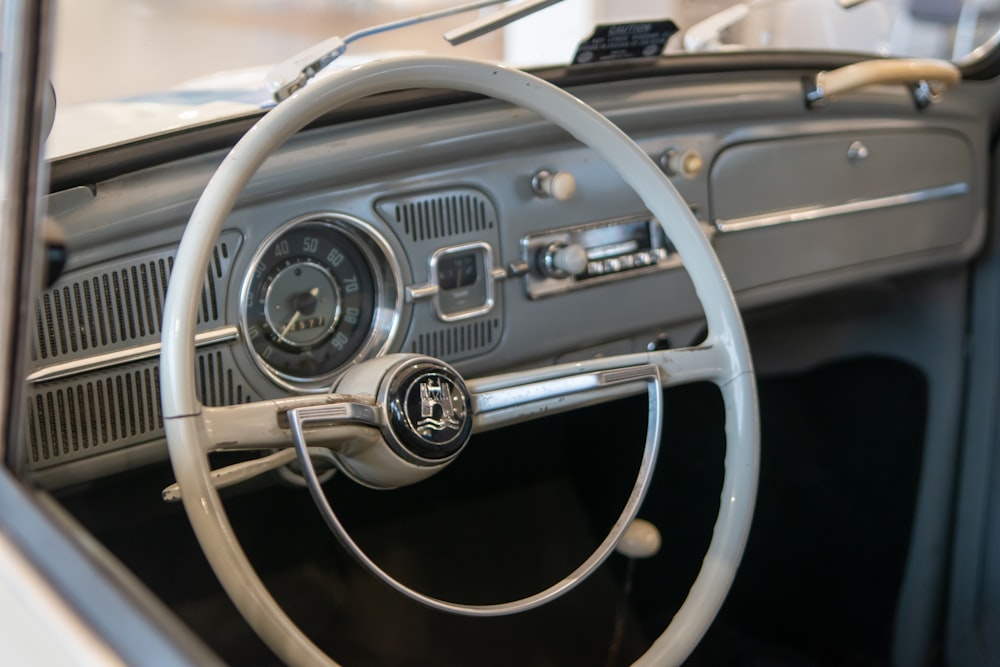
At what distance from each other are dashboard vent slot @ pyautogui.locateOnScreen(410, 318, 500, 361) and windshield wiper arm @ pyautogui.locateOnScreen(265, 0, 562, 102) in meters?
0.33

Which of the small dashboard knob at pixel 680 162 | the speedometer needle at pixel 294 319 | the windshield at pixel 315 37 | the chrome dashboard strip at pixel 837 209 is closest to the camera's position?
the speedometer needle at pixel 294 319

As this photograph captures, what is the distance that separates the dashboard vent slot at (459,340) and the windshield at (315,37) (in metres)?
0.34

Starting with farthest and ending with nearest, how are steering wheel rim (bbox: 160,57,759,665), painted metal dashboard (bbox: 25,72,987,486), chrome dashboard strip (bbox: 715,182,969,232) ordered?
chrome dashboard strip (bbox: 715,182,969,232)
painted metal dashboard (bbox: 25,72,987,486)
steering wheel rim (bbox: 160,57,759,665)

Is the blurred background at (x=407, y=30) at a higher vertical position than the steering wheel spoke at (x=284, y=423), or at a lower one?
higher

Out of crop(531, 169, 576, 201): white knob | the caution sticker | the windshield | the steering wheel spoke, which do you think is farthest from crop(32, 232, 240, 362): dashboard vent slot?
the caution sticker

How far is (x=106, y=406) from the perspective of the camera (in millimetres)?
943

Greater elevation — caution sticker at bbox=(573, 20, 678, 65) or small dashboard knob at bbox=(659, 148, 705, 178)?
caution sticker at bbox=(573, 20, 678, 65)

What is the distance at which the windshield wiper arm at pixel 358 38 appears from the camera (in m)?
1.08

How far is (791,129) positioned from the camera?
1.48m

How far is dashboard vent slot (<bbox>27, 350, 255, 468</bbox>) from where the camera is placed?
0.90 meters

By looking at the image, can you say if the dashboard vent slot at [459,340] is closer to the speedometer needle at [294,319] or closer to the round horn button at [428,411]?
the speedometer needle at [294,319]

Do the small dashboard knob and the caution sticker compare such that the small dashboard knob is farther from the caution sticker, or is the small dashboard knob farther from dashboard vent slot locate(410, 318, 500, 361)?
dashboard vent slot locate(410, 318, 500, 361)

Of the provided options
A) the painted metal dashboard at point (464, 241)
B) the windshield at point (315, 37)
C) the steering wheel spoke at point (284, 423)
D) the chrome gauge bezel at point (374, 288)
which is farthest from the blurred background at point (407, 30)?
the steering wheel spoke at point (284, 423)

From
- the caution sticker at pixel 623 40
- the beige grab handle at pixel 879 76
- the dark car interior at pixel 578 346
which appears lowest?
the dark car interior at pixel 578 346
